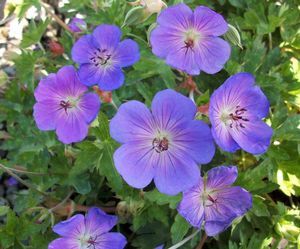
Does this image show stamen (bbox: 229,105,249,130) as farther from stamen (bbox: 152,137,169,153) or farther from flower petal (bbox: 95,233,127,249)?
flower petal (bbox: 95,233,127,249)

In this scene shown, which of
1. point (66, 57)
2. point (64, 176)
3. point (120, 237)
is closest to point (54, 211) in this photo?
point (64, 176)

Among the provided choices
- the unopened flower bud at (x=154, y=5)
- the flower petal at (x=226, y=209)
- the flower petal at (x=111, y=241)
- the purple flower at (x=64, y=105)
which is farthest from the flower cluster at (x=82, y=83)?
the flower petal at (x=226, y=209)

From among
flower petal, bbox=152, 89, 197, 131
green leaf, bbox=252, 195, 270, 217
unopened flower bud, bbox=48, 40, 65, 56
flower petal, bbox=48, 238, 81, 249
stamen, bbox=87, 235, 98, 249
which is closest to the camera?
flower petal, bbox=152, 89, 197, 131

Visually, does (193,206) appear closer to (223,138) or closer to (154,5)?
(223,138)

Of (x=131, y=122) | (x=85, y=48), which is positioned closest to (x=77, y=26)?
(x=85, y=48)

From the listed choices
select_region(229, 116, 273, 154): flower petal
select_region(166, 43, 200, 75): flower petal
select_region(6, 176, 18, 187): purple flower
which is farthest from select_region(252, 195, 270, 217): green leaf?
select_region(6, 176, 18, 187): purple flower
